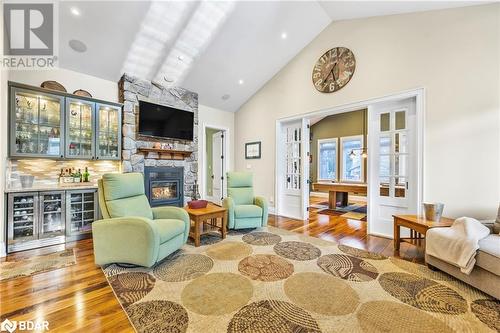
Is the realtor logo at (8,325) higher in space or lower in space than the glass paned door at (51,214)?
lower

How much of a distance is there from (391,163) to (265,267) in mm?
2680

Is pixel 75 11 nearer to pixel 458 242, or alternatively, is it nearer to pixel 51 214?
pixel 51 214

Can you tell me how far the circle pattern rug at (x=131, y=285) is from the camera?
1.82 meters

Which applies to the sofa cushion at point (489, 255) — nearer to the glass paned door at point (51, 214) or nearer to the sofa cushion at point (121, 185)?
the sofa cushion at point (121, 185)

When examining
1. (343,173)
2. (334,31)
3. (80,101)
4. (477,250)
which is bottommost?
(477,250)

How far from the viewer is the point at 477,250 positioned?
1886 millimetres

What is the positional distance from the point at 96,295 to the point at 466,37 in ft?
16.6

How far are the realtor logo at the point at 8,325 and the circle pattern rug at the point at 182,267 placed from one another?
0.99 meters

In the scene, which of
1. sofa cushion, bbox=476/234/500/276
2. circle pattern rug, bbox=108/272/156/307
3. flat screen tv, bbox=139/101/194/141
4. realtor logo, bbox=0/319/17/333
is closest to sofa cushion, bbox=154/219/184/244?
circle pattern rug, bbox=108/272/156/307

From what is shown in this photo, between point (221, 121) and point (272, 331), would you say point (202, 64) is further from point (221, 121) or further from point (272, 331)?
point (272, 331)

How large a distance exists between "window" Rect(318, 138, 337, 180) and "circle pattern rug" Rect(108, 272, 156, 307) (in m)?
7.19

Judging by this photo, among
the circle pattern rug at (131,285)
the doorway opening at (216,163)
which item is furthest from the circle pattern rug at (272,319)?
the doorway opening at (216,163)

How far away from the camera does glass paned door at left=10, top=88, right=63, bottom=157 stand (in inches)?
117

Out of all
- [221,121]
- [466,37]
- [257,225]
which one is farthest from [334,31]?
[257,225]
